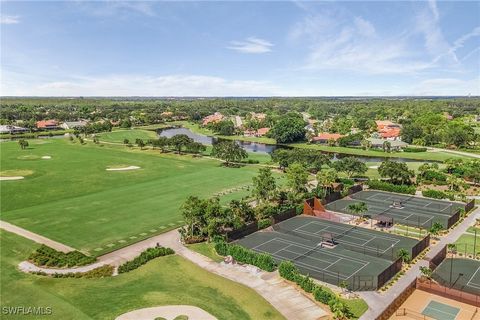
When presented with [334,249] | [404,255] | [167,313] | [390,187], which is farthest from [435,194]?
[167,313]

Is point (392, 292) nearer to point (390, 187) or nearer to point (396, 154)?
point (390, 187)

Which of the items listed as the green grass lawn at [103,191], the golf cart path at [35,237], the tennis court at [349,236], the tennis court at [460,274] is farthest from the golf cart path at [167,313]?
the tennis court at [460,274]

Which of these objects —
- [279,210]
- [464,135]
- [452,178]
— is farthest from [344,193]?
[464,135]

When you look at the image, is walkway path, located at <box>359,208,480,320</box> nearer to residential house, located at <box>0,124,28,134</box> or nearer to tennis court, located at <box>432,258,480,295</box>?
tennis court, located at <box>432,258,480,295</box>

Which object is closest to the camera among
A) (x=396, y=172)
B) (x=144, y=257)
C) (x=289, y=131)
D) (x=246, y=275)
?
(x=246, y=275)

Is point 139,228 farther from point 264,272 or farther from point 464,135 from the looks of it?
point 464,135

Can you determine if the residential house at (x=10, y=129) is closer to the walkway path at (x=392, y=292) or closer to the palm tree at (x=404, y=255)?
the palm tree at (x=404, y=255)
